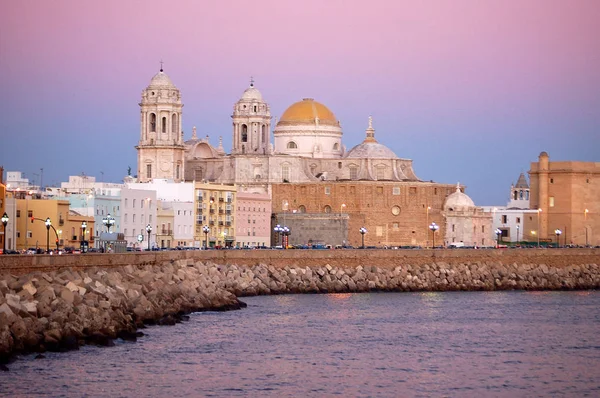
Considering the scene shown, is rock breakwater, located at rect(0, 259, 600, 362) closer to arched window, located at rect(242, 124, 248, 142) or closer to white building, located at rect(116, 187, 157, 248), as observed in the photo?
white building, located at rect(116, 187, 157, 248)

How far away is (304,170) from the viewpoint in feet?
370

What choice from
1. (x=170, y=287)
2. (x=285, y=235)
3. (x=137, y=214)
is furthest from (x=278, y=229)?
(x=170, y=287)

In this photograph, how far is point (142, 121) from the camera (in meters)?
103

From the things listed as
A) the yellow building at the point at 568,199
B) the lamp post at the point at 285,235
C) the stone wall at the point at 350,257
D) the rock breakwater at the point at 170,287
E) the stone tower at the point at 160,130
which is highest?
the stone tower at the point at 160,130

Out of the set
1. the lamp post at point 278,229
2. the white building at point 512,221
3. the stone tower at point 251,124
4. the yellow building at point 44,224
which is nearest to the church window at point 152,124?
the stone tower at point 251,124

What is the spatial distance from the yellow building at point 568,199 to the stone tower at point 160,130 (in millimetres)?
28569

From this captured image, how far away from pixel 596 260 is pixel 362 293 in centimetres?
1754

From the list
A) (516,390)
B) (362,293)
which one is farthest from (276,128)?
(516,390)

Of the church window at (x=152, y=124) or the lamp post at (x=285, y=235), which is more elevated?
the church window at (x=152, y=124)

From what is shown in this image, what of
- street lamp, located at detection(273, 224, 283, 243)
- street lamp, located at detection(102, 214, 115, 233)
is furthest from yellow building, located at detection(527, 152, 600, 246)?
street lamp, located at detection(102, 214, 115, 233)

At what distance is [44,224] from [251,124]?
35.8 m

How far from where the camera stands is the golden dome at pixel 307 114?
116188mm

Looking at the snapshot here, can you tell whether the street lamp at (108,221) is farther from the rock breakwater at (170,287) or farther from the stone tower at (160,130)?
the stone tower at (160,130)

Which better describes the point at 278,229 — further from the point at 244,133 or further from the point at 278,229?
the point at 244,133
